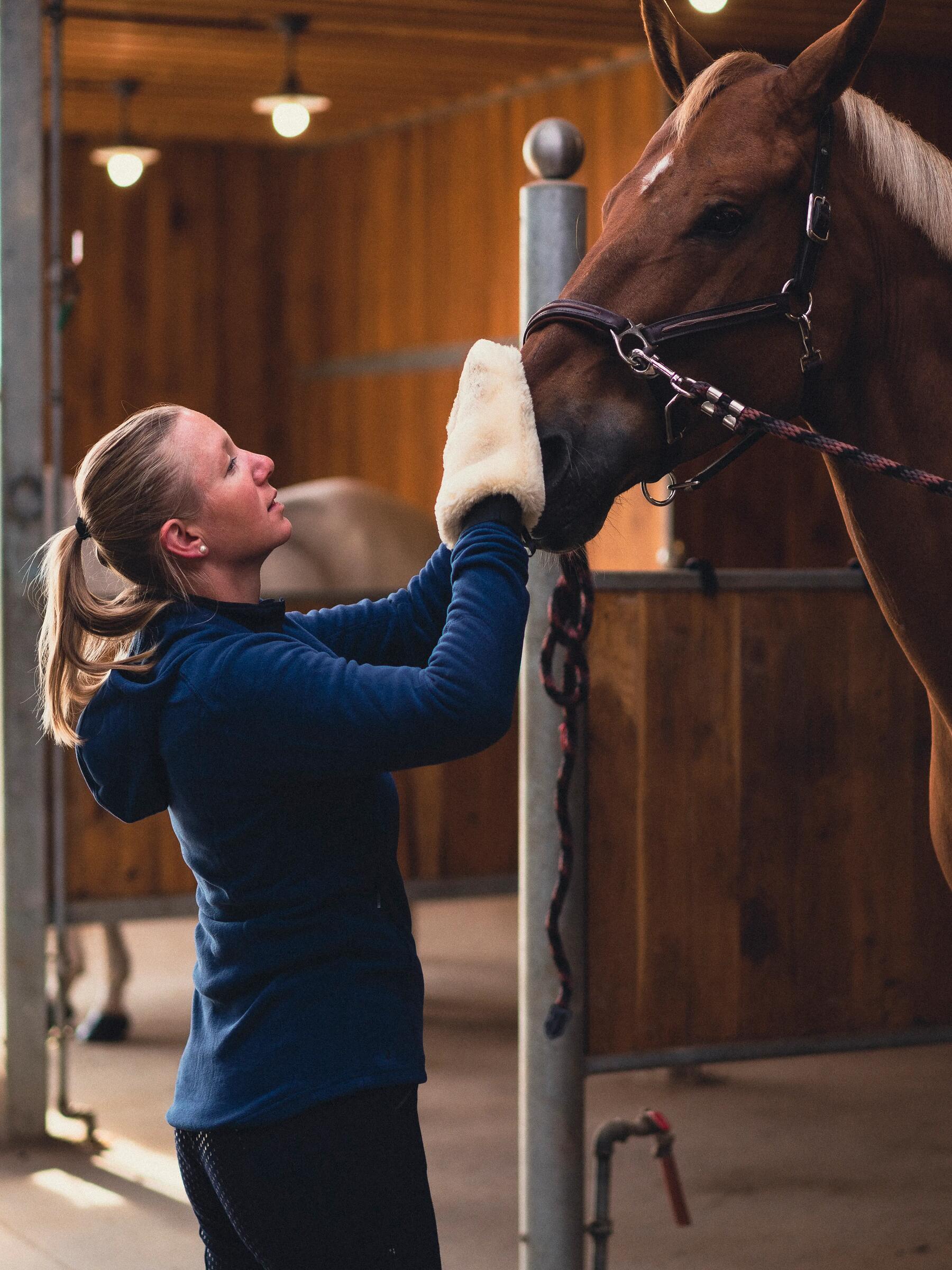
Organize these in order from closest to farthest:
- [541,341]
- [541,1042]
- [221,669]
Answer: [221,669] → [541,341] → [541,1042]

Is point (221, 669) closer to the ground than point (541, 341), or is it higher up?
closer to the ground

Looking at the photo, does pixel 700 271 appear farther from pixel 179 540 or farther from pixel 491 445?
pixel 179 540

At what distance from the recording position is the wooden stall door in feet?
7.22

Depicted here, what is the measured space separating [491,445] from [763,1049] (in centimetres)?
132

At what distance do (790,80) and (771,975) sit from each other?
4.31ft

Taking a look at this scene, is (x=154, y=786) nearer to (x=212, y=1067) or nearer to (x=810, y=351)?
(x=212, y=1067)

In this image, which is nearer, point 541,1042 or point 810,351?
point 810,351

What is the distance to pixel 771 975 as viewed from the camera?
2.28 m

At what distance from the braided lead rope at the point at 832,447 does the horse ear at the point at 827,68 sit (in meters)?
0.34

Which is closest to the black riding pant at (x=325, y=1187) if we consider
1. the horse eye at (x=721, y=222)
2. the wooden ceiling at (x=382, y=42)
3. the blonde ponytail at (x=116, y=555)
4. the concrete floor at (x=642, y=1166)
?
the blonde ponytail at (x=116, y=555)

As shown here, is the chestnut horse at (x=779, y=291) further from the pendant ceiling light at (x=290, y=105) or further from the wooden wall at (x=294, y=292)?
the wooden wall at (x=294, y=292)

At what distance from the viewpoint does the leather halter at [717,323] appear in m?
1.47

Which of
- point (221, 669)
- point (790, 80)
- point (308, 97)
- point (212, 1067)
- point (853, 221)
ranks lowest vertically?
point (212, 1067)

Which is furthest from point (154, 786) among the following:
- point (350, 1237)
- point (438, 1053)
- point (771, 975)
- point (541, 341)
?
point (438, 1053)
